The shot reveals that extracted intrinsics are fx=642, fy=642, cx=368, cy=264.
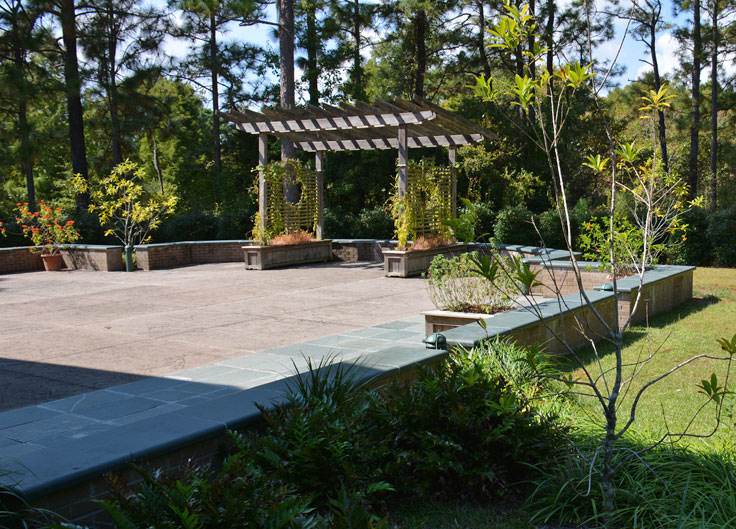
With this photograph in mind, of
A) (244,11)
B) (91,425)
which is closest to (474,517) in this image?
(91,425)

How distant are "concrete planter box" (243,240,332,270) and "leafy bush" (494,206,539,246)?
13.8 feet

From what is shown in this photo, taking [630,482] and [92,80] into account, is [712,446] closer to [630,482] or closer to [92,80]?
[630,482]

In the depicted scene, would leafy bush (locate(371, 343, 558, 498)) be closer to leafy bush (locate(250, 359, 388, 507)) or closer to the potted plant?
leafy bush (locate(250, 359, 388, 507))

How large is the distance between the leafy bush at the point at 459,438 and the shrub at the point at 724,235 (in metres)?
12.4

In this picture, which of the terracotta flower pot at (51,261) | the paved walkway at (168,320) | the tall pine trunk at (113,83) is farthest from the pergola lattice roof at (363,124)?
the tall pine trunk at (113,83)

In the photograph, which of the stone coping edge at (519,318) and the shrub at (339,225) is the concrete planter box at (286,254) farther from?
the stone coping edge at (519,318)

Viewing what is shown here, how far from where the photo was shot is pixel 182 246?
15242mm

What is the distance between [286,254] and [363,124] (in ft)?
11.3

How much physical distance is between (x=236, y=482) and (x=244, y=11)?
1596 cm

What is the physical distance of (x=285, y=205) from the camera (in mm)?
15023

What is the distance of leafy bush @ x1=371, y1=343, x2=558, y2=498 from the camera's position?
319 cm

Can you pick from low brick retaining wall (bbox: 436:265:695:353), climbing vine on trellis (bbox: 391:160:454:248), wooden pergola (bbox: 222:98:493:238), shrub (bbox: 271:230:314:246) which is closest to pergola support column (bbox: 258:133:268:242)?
wooden pergola (bbox: 222:98:493:238)

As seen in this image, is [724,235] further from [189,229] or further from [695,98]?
[189,229]

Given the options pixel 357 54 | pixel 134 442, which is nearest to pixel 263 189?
pixel 357 54
